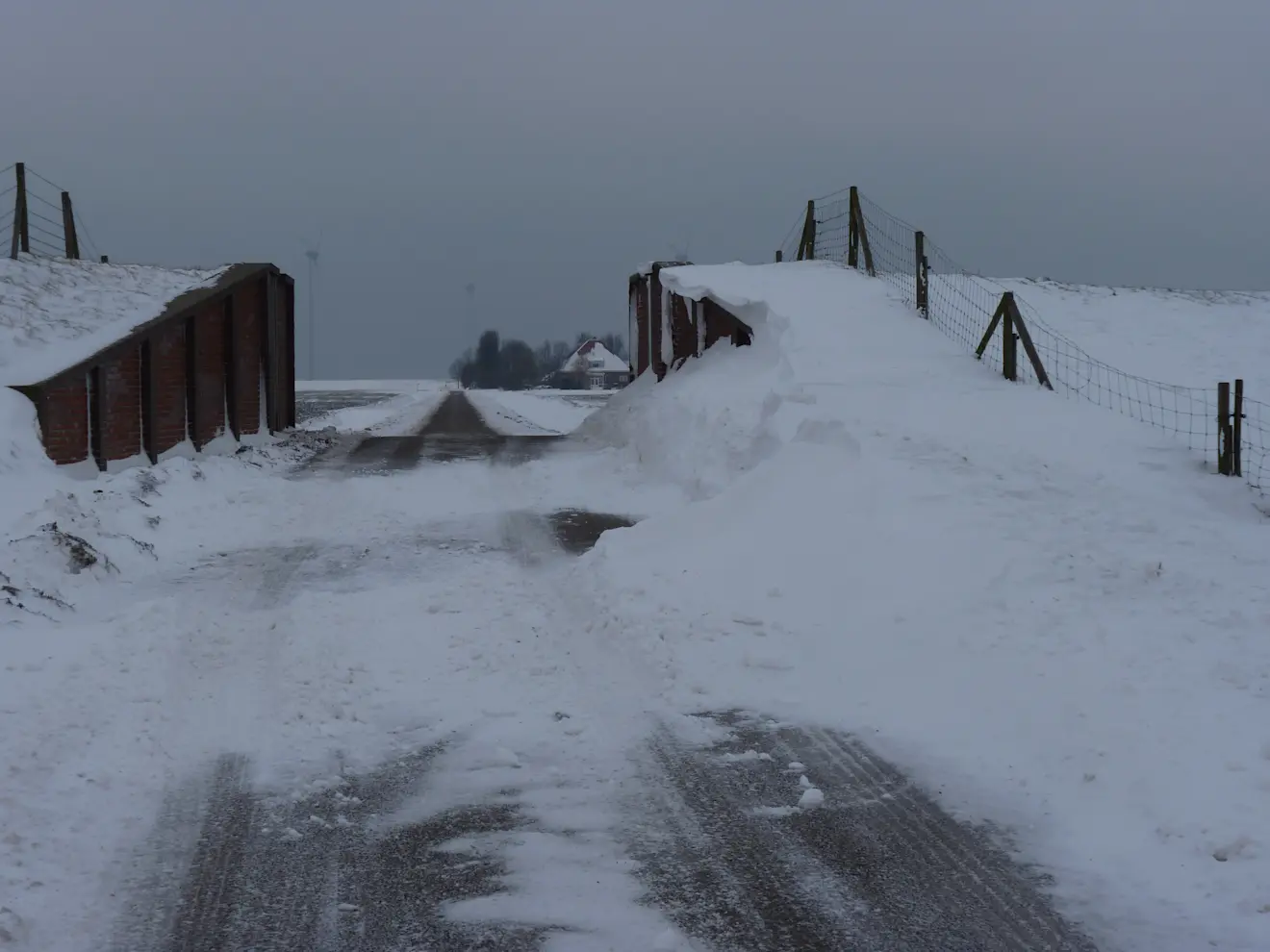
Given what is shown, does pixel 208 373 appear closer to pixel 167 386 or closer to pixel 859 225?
pixel 167 386

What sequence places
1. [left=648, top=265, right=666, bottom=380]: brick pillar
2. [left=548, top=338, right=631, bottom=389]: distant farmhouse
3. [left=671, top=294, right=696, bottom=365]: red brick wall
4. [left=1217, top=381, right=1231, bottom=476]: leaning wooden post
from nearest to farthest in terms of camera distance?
1. [left=1217, top=381, right=1231, bottom=476]: leaning wooden post
2. [left=671, top=294, right=696, bottom=365]: red brick wall
3. [left=648, top=265, right=666, bottom=380]: brick pillar
4. [left=548, top=338, right=631, bottom=389]: distant farmhouse

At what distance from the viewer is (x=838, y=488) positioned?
1054cm

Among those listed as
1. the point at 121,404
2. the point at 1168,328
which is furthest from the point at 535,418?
the point at 121,404

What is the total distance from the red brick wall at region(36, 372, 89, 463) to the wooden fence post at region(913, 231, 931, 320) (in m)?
12.7

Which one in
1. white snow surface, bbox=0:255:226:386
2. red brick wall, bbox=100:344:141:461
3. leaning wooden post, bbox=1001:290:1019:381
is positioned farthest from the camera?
leaning wooden post, bbox=1001:290:1019:381

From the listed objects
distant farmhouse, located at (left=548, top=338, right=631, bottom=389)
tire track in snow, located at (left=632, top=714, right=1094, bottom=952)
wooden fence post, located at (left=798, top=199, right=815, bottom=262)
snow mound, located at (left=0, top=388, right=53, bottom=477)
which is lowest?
distant farmhouse, located at (left=548, top=338, right=631, bottom=389)

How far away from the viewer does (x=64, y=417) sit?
1297 cm

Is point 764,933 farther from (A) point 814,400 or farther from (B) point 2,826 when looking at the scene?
(A) point 814,400

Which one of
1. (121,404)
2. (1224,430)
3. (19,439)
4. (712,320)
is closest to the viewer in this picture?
(1224,430)

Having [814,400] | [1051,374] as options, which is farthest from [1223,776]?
[1051,374]

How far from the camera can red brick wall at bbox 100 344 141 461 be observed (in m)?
13.8

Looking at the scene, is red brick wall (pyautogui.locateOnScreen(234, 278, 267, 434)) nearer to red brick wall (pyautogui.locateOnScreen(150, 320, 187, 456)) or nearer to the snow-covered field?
red brick wall (pyautogui.locateOnScreen(150, 320, 187, 456))

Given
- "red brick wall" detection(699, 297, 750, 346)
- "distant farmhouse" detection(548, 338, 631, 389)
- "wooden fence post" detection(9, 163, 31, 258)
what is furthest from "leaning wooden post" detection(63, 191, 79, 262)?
"distant farmhouse" detection(548, 338, 631, 389)

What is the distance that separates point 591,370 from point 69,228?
323 ft
